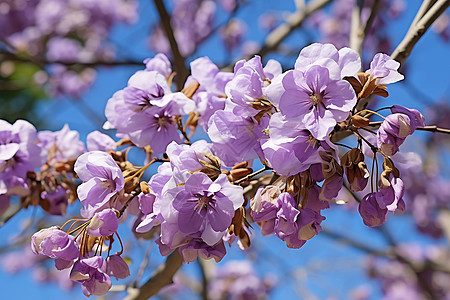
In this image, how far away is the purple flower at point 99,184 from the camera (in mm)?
715

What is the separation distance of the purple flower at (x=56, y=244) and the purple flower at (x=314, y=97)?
0.37m

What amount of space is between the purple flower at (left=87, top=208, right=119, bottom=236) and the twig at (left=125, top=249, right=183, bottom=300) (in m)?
0.39

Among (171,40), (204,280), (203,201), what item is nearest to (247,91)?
(203,201)

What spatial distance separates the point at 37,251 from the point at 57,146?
443mm

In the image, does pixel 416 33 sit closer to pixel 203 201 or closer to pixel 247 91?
pixel 247 91

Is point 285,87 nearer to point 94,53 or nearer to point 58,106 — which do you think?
point 58,106

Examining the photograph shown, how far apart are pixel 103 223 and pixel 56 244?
83mm

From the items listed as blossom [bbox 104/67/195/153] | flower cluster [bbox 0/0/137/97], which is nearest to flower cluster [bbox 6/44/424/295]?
blossom [bbox 104/67/195/153]

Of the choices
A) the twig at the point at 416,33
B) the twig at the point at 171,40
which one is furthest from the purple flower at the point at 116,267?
the twig at the point at 171,40

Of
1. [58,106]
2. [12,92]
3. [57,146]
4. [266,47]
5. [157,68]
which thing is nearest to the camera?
[157,68]

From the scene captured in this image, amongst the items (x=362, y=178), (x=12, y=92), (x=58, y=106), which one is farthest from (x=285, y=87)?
(x=12, y=92)

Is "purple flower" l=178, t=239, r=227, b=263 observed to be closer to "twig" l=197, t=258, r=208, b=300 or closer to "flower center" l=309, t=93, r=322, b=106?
"flower center" l=309, t=93, r=322, b=106

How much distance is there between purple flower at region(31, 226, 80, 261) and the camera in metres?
0.68

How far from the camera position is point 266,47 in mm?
2148
